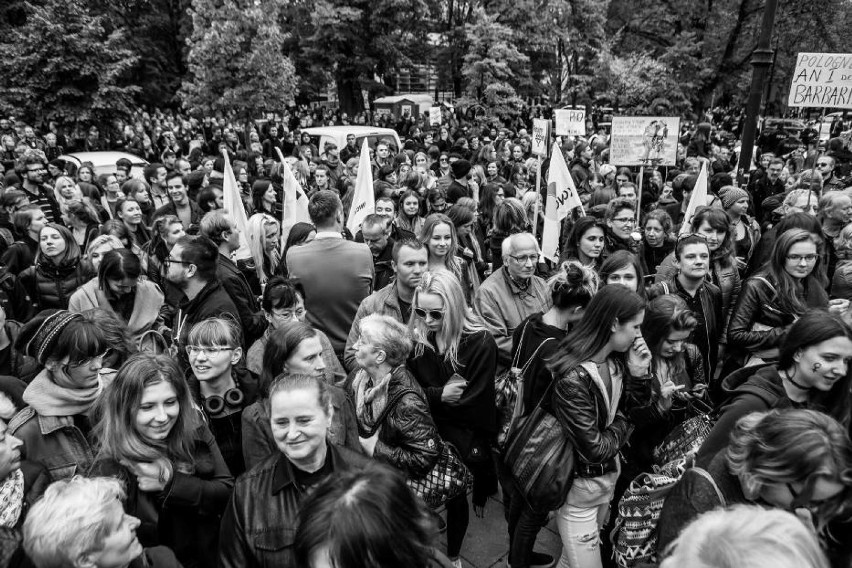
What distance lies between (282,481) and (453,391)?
4.00 ft

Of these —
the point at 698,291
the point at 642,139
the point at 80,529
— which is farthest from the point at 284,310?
the point at 642,139

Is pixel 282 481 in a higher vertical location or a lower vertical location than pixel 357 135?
lower

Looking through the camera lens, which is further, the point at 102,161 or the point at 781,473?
the point at 102,161

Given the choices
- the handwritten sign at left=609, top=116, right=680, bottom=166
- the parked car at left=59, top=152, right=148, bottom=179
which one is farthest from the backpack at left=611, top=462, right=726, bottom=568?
the parked car at left=59, top=152, right=148, bottom=179

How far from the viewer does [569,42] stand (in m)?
29.1

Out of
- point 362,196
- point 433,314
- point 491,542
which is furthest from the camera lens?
point 362,196

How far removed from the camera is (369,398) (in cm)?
304

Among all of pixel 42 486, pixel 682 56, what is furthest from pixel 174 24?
pixel 42 486

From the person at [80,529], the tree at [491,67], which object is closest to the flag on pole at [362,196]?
the person at [80,529]

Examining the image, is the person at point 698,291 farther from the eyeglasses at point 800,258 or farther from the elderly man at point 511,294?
the elderly man at point 511,294

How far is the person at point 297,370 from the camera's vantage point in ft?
9.32

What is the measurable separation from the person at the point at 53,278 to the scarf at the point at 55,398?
2.33 metres

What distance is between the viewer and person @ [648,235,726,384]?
4.23 m

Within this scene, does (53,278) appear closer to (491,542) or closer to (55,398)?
(55,398)
